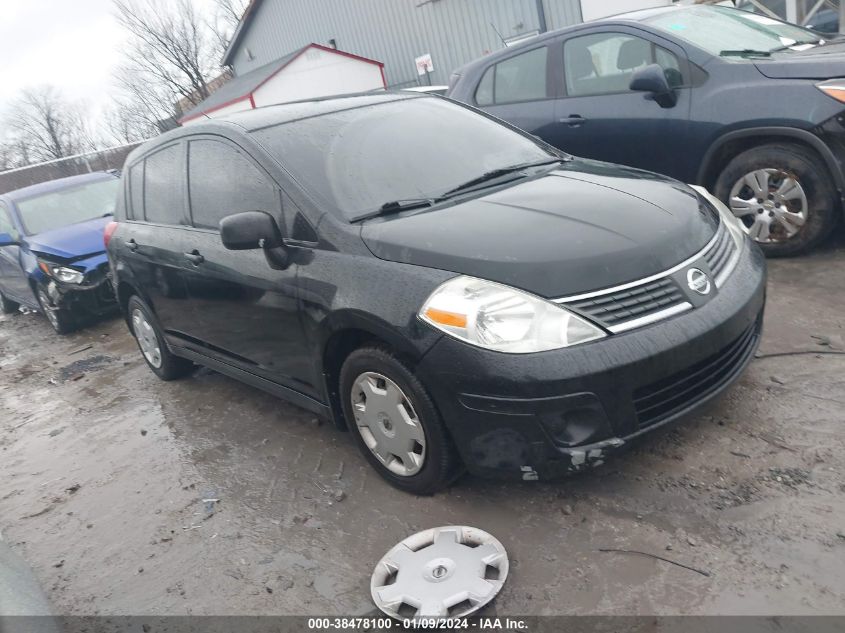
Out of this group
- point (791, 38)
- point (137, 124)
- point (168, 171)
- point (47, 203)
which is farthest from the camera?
point (137, 124)

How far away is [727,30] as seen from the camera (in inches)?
220

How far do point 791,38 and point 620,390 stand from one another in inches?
178

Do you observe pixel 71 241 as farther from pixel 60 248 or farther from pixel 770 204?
pixel 770 204

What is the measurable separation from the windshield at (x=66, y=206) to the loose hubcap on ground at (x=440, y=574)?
22.4ft

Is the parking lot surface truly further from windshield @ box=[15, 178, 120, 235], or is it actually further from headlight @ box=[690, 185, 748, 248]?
windshield @ box=[15, 178, 120, 235]

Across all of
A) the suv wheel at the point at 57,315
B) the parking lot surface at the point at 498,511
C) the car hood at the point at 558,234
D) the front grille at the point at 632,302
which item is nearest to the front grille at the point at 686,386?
the parking lot surface at the point at 498,511

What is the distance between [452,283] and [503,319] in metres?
0.26

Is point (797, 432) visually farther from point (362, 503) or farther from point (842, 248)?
point (842, 248)

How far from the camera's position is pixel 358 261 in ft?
10.2

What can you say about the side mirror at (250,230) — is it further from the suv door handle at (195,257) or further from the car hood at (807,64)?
the car hood at (807,64)

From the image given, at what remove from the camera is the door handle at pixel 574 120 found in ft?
19.0

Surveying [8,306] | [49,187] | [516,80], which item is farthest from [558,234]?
[8,306]

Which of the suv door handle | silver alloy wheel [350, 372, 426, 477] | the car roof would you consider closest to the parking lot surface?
silver alloy wheel [350, 372, 426, 477]

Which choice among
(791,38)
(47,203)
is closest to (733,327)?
(791,38)
